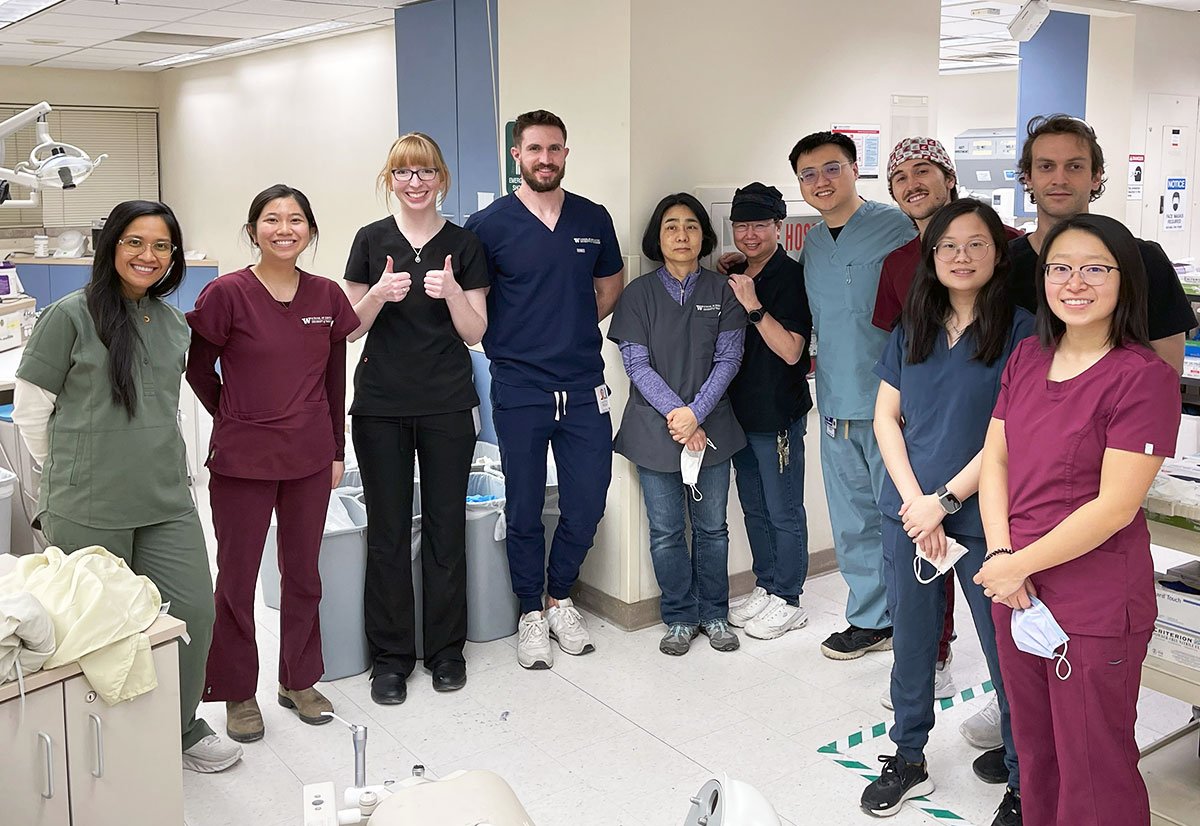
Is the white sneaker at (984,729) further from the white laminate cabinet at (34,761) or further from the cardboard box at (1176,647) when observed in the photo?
the white laminate cabinet at (34,761)

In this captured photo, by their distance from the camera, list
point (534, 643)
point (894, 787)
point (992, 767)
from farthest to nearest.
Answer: point (534, 643) < point (992, 767) < point (894, 787)

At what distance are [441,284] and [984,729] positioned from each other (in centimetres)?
200

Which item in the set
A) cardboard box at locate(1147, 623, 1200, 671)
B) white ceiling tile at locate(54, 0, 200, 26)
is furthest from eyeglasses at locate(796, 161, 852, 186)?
white ceiling tile at locate(54, 0, 200, 26)

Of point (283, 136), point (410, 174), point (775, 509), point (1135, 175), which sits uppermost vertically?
point (283, 136)

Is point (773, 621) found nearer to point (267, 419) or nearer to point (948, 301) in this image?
point (948, 301)

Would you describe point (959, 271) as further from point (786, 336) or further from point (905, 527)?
point (786, 336)

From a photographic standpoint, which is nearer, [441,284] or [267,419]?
[267,419]

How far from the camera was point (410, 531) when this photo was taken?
3.55m

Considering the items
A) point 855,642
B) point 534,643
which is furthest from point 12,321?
point 855,642

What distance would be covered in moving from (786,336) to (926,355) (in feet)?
3.43

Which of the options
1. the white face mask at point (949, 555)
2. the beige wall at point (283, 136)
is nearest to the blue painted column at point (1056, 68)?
the beige wall at point (283, 136)

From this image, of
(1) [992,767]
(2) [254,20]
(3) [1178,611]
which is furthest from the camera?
(2) [254,20]

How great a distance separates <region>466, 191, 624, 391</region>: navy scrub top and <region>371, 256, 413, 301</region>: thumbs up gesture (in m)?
0.43

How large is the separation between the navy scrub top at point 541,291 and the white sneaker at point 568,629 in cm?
79
